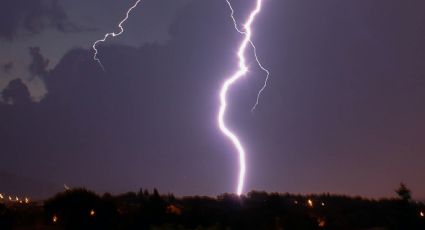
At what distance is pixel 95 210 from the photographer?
3017 centimetres

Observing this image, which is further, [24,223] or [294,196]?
[294,196]

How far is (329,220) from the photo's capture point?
35.9 m

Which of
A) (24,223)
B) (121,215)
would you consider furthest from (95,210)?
(24,223)

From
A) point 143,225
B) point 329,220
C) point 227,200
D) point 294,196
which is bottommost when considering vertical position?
point 143,225

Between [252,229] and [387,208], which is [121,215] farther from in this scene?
[387,208]

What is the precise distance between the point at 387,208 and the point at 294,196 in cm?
1393

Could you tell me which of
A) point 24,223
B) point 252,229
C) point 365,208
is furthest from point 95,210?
point 365,208

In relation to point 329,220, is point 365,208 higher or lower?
higher

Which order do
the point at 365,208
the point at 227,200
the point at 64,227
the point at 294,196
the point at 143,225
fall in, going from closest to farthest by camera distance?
the point at 143,225 < the point at 64,227 < the point at 227,200 < the point at 365,208 < the point at 294,196

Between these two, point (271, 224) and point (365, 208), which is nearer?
point (271, 224)

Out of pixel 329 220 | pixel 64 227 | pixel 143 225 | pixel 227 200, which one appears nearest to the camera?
pixel 143 225

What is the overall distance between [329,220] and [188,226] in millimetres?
11447

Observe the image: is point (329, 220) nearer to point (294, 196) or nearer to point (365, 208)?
point (365, 208)

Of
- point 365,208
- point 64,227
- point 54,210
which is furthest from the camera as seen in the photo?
point 365,208
